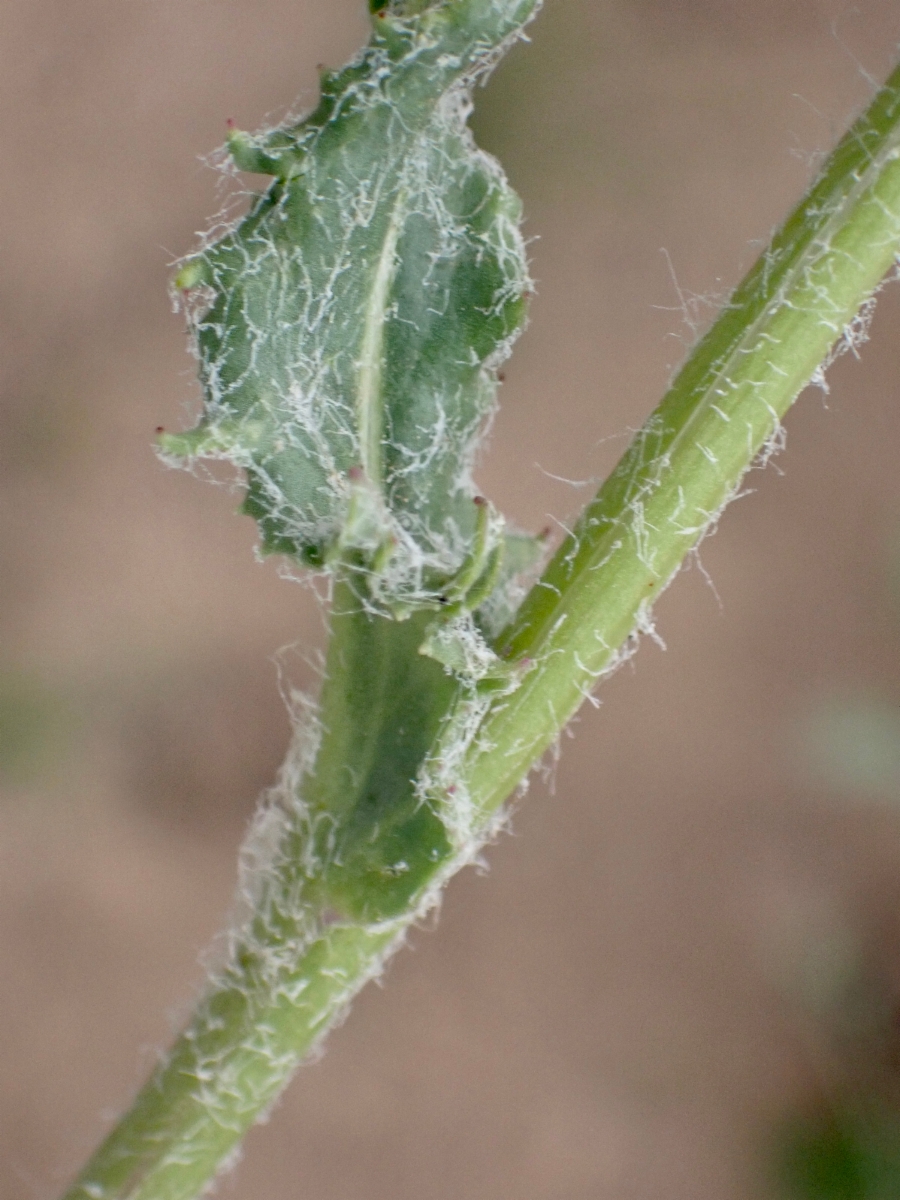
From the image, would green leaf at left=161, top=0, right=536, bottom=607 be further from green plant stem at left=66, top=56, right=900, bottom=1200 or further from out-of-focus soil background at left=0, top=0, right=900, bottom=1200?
out-of-focus soil background at left=0, top=0, right=900, bottom=1200

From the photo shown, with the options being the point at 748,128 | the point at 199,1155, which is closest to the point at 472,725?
the point at 199,1155

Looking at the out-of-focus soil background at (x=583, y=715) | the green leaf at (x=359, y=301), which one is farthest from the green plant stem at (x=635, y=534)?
the out-of-focus soil background at (x=583, y=715)

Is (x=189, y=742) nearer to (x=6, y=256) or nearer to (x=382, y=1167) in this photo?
(x=382, y=1167)

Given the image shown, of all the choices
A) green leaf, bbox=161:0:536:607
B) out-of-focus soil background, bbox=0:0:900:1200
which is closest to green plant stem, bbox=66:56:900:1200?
green leaf, bbox=161:0:536:607

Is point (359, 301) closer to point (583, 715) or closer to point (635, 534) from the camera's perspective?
point (635, 534)

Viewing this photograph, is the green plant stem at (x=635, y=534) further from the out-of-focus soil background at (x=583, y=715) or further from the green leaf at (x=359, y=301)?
the out-of-focus soil background at (x=583, y=715)
